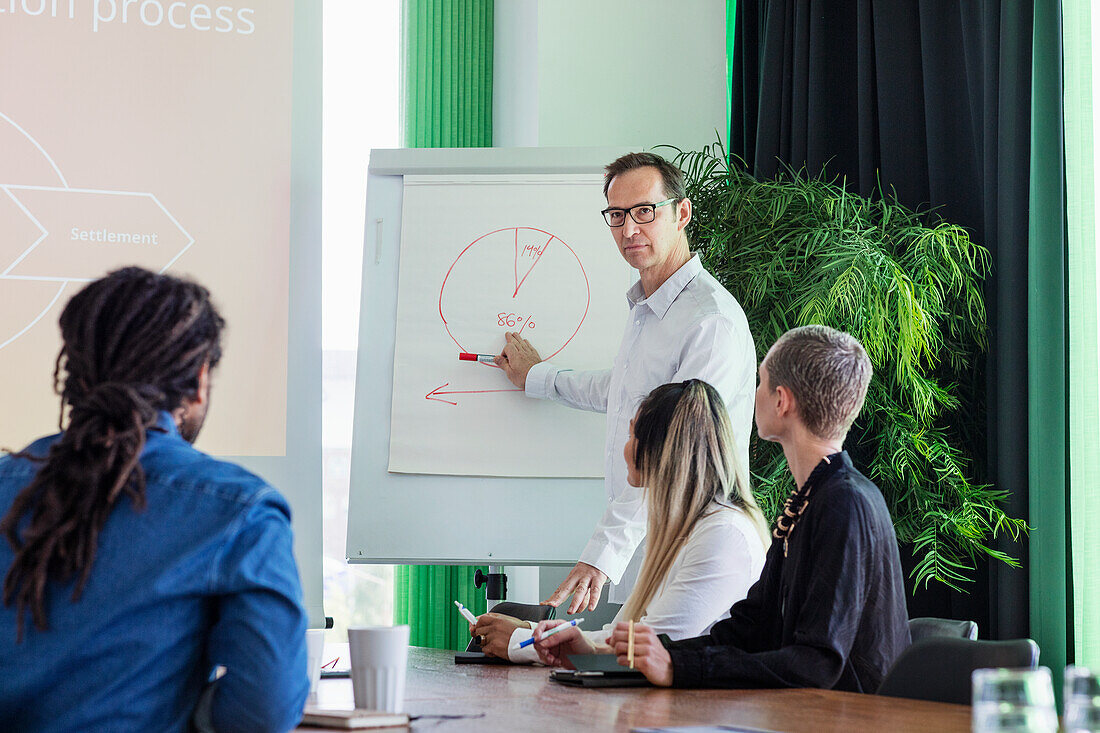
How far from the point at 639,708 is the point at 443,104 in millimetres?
3241

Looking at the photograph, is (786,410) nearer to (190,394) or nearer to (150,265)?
(190,394)

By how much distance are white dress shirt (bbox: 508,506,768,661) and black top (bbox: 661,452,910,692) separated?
0.35 ft

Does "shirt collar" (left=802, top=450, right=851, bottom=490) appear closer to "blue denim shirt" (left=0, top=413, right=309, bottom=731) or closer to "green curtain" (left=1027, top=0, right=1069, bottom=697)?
"blue denim shirt" (left=0, top=413, right=309, bottom=731)

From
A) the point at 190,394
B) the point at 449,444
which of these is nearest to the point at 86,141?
the point at 449,444

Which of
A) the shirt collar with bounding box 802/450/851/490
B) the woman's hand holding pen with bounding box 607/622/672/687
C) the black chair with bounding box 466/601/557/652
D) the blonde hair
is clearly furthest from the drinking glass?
the black chair with bounding box 466/601/557/652

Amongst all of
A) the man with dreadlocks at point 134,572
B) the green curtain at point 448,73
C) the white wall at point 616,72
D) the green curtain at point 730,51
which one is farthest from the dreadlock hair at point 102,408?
the green curtain at point 730,51

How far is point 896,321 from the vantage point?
9.87 ft

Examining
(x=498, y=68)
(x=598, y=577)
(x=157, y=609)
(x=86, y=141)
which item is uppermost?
(x=498, y=68)

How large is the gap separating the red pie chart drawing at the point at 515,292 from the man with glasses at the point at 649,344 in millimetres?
209

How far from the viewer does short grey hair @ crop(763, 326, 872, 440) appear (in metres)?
1.77

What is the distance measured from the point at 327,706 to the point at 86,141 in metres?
1.85

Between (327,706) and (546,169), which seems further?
(546,169)

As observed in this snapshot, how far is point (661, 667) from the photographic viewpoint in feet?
4.95

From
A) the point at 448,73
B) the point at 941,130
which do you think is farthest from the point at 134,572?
the point at 448,73
